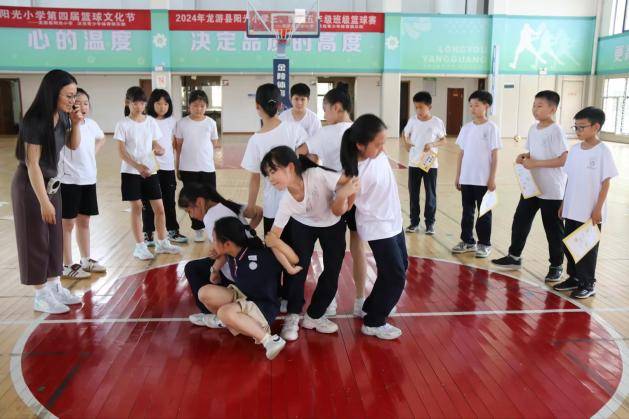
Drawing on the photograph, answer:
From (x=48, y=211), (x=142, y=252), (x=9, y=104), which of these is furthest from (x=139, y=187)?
(x=9, y=104)

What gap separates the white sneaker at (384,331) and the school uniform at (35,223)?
2277 millimetres

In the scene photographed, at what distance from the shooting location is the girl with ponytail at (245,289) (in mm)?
3213

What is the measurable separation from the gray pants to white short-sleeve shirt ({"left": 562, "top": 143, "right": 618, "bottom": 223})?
387cm

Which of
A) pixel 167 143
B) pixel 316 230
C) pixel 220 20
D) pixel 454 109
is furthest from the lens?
pixel 454 109

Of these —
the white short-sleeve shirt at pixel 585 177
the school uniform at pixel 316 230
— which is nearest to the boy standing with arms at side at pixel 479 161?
the white short-sleeve shirt at pixel 585 177

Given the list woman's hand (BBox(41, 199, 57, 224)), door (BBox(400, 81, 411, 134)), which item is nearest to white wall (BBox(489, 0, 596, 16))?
door (BBox(400, 81, 411, 134))

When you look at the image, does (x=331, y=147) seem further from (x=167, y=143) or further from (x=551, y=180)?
(x=167, y=143)

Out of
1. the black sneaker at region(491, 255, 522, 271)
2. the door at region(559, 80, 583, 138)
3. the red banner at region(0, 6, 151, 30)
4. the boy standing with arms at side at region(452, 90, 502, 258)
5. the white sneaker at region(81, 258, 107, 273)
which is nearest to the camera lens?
the white sneaker at region(81, 258, 107, 273)

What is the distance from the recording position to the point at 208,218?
3434 mm

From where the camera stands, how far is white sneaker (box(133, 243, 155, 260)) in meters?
5.24

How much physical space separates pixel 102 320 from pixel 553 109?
3.92 m

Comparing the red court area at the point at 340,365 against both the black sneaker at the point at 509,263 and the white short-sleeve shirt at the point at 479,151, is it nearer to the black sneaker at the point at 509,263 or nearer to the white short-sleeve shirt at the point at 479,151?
the black sneaker at the point at 509,263

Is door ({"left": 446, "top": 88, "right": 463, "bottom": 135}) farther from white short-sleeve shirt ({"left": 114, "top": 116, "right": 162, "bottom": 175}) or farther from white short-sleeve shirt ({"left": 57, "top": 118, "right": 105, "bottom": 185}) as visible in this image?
white short-sleeve shirt ({"left": 57, "top": 118, "right": 105, "bottom": 185})

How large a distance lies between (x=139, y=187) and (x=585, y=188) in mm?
3896
